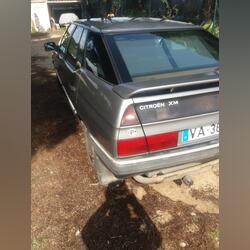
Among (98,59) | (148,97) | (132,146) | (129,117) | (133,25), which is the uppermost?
(133,25)

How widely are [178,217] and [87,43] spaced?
1559 mm

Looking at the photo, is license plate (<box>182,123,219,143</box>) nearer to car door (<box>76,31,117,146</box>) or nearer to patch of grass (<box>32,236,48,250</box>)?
car door (<box>76,31,117,146</box>)

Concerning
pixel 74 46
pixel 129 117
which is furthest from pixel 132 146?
pixel 74 46

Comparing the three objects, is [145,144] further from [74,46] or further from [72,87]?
[74,46]

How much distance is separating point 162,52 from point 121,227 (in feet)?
4.01

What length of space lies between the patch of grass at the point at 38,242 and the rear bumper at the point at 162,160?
0.58 m

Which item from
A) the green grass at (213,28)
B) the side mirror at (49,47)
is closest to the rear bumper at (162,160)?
the green grass at (213,28)

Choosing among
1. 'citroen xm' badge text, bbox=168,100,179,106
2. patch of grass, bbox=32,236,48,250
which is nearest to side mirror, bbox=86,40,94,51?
'citroen xm' badge text, bbox=168,100,179,106

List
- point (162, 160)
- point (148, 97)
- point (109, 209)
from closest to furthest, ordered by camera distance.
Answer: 1. point (148, 97)
2. point (162, 160)
3. point (109, 209)

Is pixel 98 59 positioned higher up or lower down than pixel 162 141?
higher up

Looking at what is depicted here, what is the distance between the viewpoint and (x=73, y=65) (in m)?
3.02

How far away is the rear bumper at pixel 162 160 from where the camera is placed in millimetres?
1824
